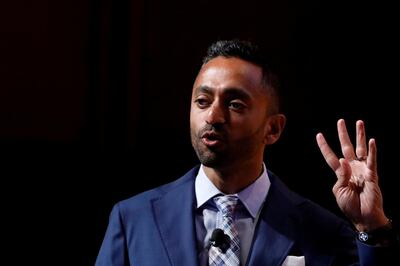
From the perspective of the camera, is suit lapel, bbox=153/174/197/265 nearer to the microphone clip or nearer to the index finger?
the microphone clip

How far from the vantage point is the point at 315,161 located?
6.72ft

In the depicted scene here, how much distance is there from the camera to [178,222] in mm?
1486

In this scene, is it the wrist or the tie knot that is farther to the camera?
the tie knot

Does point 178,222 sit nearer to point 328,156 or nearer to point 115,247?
point 115,247

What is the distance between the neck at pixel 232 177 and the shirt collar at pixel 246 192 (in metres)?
0.01

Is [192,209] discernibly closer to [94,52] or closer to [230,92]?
[230,92]

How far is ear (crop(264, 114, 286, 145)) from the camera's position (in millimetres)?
1576

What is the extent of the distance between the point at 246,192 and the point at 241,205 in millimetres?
37

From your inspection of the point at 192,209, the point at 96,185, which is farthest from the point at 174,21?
the point at 192,209

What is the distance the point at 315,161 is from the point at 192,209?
26.8 inches

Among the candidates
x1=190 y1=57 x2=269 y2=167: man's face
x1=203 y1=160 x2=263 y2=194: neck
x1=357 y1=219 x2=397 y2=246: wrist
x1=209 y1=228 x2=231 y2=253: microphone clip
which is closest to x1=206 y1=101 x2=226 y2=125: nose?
x1=190 y1=57 x2=269 y2=167: man's face

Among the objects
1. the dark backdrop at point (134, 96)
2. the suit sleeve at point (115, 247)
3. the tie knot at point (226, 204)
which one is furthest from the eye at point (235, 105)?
the dark backdrop at point (134, 96)

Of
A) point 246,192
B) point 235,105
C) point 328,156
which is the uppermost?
point 235,105

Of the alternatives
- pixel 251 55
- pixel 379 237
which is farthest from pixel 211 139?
pixel 379 237
